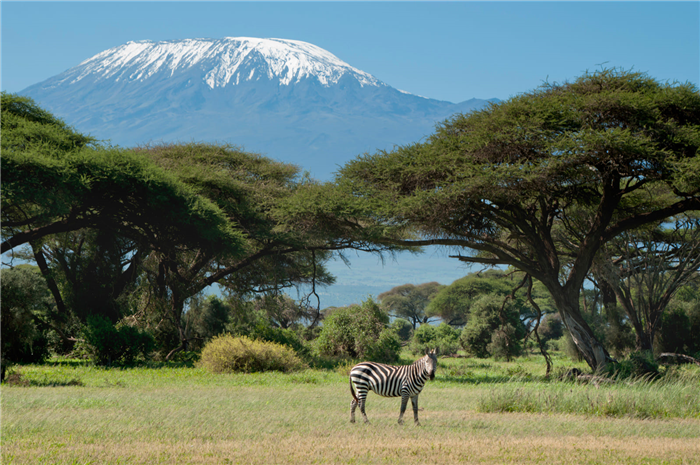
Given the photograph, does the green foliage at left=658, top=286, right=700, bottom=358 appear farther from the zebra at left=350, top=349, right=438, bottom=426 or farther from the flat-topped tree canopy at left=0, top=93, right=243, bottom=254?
the zebra at left=350, top=349, right=438, bottom=426

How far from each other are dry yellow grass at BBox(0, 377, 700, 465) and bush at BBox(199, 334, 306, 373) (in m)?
7.34

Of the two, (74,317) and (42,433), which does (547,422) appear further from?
(74,317)

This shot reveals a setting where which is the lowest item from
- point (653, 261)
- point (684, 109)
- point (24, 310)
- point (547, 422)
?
point (547, 422)

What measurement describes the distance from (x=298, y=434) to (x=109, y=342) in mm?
15252

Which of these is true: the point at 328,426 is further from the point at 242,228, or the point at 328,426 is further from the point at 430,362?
the point at 242,228

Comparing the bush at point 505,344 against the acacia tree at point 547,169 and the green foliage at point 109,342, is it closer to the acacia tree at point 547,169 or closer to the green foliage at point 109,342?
the acacia tree at point 547,169

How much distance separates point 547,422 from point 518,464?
3404 mm

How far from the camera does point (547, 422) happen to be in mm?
10633

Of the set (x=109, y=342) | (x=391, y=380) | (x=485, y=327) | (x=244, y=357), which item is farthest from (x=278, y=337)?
(x=391, y=380)

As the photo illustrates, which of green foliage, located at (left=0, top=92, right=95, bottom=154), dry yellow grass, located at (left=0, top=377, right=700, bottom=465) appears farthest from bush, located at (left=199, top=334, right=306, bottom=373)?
green foliage, located at (left=0, top=92, right=95, bottom=154)

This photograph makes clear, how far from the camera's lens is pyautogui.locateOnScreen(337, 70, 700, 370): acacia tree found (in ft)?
59.4

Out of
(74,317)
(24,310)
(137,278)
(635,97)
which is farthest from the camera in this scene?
(137,278)

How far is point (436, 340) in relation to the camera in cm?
4253

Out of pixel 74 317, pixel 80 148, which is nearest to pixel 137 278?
pixel 74 317
